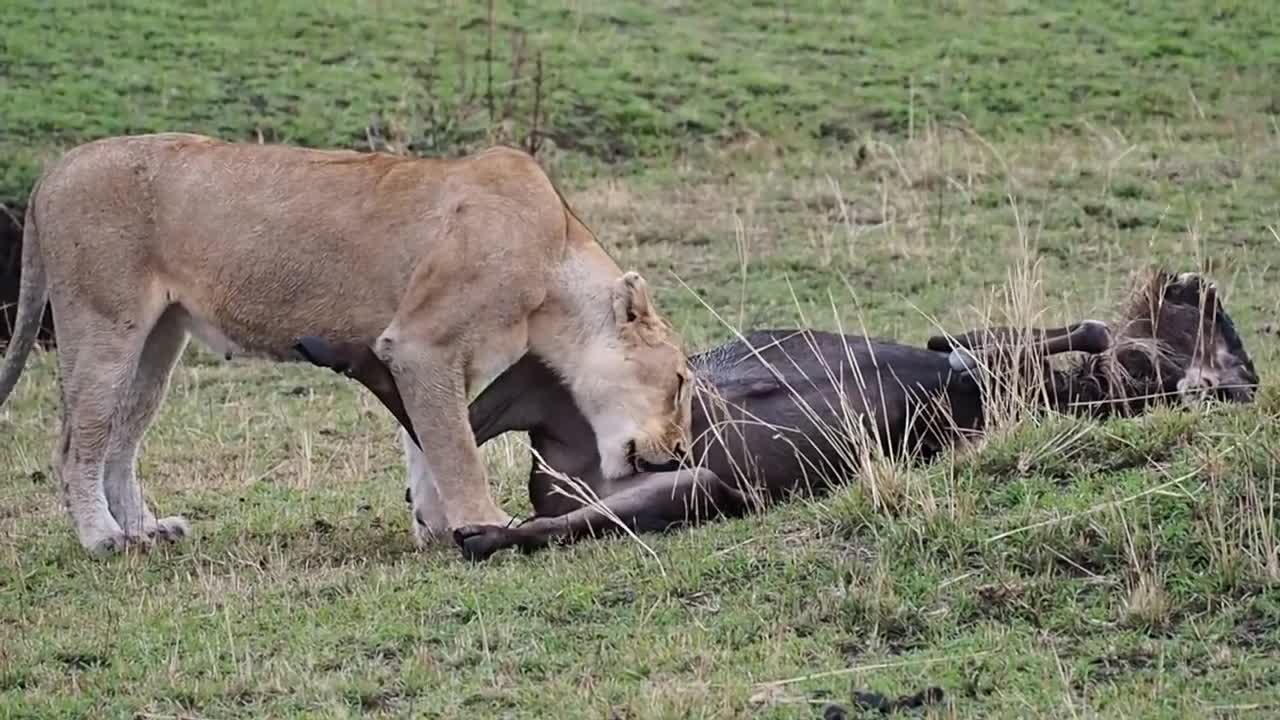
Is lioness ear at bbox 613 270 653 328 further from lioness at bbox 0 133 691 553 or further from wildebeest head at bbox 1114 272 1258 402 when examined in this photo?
wildebeest head at bbox 1114 272 1258 402

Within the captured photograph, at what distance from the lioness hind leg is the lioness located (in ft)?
0.10

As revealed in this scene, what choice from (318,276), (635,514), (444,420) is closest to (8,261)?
(318,276)

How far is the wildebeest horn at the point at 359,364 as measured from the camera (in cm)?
718

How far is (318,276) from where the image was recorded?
7348 mm

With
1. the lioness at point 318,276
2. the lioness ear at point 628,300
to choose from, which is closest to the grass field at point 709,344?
the lioness at point 318,276

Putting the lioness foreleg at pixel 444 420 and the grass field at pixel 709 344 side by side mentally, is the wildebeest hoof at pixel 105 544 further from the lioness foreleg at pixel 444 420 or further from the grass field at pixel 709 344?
the lioness foreleg at pixel 444 420

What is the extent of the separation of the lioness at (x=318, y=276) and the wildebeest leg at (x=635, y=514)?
0.30 metres

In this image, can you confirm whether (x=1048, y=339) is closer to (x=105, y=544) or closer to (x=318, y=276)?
(x=318, y=276)

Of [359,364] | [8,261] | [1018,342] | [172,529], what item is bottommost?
[8,261]

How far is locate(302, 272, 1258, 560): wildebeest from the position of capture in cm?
701

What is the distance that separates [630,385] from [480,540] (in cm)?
96

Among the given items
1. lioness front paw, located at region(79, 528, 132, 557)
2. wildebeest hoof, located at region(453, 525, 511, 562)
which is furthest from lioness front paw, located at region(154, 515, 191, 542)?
wildebeest hoof, located at region(453, 525, 511, 562)

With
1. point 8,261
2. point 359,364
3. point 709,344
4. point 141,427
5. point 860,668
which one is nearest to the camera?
point 860,668

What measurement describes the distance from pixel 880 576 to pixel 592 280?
2038mm
